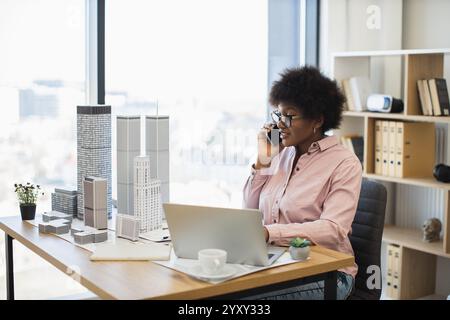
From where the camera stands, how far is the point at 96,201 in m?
2.40

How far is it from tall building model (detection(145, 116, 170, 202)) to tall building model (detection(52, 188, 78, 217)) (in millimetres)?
380

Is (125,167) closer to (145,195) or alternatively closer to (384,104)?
(145,195)

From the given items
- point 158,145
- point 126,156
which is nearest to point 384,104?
point 158,145

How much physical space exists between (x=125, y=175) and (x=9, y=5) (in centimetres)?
136

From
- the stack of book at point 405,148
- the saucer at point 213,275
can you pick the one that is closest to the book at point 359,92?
the stack of book at point 405,148

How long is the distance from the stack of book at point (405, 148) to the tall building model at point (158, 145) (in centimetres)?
179

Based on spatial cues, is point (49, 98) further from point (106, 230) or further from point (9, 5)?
point (106, 230)

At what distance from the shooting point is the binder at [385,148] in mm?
3852

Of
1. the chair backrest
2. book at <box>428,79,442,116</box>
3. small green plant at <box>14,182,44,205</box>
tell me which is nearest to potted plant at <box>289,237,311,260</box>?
the chair backrest

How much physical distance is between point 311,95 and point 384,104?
1467 mm

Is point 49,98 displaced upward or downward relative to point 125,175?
upward

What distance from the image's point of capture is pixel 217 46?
3936 mm

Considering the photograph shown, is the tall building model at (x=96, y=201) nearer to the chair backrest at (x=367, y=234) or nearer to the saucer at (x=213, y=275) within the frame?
the saucer at (x=213, y=275)
